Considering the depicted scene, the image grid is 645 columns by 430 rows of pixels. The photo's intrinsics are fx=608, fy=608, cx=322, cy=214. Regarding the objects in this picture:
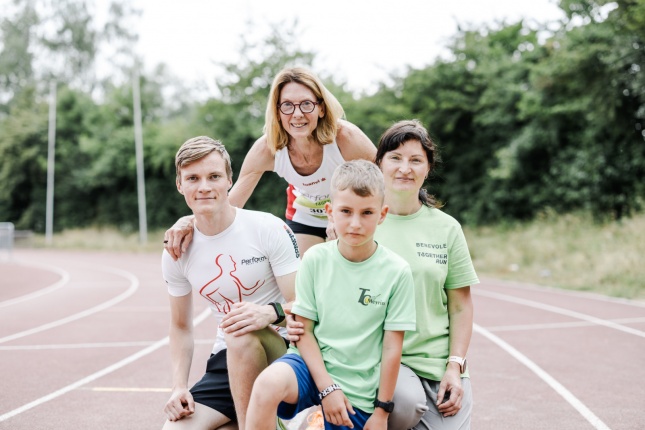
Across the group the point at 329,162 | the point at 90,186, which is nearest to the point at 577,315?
the point at 329,162

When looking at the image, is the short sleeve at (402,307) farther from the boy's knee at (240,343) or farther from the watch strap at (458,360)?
the boy's knee at (240,343)

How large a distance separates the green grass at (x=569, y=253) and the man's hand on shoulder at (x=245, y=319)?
398 inches

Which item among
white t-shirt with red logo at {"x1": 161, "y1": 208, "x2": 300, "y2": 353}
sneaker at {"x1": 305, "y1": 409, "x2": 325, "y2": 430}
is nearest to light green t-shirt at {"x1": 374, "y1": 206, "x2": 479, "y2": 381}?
white t-shirt with red logo at {"x1": 161, "y1": 208, "x2": 300, "y2": 353}

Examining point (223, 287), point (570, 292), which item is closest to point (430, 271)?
point (223, 287)

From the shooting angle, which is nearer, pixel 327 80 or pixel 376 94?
pixel 376 94

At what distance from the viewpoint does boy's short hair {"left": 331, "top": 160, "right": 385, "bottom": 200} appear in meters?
2.41

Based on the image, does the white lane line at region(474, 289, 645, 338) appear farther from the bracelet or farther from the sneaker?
the bracelet

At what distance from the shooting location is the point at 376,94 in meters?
23.1

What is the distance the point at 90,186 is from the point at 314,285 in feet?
113

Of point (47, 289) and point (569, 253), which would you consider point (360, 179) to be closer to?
point (47, 289)

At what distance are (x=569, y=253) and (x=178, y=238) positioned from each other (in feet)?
45.2

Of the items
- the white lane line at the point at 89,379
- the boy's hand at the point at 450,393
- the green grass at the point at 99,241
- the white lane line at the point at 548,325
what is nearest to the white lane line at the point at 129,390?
the white lane line at the point at 89,379

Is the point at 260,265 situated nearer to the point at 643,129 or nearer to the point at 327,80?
the point at 643,129

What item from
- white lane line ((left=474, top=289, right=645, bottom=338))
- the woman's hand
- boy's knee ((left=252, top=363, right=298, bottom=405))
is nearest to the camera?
boy's knee ((left=252, top=363, right=298, bottom=405))
